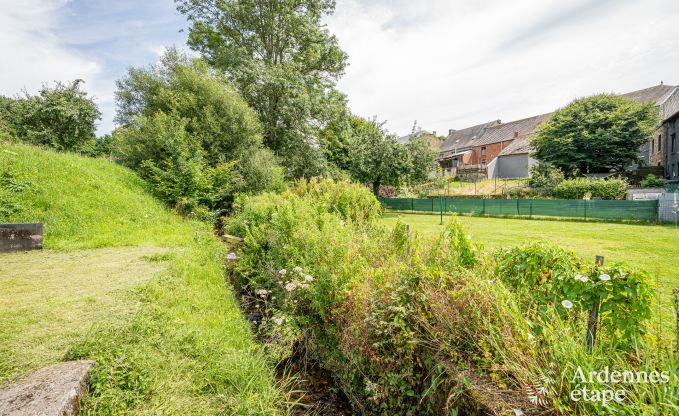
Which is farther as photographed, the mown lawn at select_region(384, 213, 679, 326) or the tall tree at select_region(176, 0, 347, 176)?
the tall tree at select_region(176, 0, 347, 176)

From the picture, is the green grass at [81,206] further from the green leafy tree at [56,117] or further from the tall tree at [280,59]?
the green leafy tree at [56,117]

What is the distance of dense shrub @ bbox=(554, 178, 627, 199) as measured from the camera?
59.4 feet

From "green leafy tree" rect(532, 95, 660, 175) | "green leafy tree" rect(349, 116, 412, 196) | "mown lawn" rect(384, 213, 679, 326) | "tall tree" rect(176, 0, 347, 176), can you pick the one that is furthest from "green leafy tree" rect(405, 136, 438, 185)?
"green leafy tree" rect(532, 95, 660, 175)

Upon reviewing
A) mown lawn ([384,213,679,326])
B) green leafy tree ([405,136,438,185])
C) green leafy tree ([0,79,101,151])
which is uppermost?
green leafy tree ([0,79,101,151])

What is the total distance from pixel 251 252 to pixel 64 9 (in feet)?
24.9

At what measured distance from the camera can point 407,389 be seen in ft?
8.36

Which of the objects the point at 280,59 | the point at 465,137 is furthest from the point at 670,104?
the point at 280,59

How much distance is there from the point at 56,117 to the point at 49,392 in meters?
24.9

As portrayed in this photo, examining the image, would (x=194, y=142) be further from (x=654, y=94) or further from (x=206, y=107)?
(x=654, y=94)

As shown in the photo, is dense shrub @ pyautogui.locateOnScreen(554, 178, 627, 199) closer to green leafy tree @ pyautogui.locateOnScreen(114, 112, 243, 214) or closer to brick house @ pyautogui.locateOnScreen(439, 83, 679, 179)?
brick house @ pyautogui.locateOnScreen(439, 83, 679, 179)

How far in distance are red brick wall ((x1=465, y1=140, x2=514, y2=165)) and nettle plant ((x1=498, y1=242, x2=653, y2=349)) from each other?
4254 centimetres

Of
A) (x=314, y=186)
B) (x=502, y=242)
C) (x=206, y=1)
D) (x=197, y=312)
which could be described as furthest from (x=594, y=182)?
(x=206, y=1)

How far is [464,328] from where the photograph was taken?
224 centimetres

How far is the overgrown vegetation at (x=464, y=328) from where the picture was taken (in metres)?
1.78
